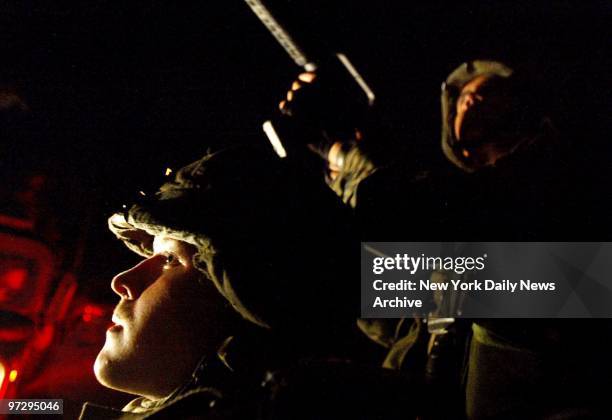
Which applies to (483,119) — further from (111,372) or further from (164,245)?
(111,372)

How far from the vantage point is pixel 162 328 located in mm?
1310

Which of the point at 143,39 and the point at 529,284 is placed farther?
the point at 143,39

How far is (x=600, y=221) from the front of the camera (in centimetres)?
137

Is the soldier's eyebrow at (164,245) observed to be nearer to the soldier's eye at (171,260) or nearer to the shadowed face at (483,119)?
the soldier's eye at (171,260)

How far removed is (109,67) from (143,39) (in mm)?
296

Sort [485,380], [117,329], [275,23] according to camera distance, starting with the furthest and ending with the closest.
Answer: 1. [275,23]
2. [117,329]
3. [485,380]

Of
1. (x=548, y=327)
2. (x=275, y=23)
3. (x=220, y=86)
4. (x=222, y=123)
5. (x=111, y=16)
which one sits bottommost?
(x=548, y=327)

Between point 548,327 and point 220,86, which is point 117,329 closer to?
point 548,327

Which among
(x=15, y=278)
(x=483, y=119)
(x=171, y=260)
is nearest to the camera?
(x=171, y=260)

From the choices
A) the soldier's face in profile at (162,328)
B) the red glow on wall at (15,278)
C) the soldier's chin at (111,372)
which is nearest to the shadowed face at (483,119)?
the soldier's face in profile at (162,328)

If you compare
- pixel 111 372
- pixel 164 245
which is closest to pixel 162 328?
pixel 111 372

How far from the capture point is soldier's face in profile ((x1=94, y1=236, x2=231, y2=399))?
129 centimetres

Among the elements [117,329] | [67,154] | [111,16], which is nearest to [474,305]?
[117,329]

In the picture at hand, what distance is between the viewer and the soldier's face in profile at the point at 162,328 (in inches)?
50.8
